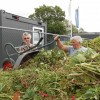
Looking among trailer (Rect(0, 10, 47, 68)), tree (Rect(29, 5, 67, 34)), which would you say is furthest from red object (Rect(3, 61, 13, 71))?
tree (Rect(29, 5, 67, 34))

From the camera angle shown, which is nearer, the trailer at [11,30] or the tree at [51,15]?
the trailer at [11,30]

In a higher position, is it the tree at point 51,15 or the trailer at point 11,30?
the tree at point 51,15

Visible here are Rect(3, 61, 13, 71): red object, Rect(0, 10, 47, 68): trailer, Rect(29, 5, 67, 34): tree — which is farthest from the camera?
Rect(29, 5, 67, 34): tree

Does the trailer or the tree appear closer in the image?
the trailer

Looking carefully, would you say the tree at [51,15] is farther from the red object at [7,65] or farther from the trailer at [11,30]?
the red object at [7,65]

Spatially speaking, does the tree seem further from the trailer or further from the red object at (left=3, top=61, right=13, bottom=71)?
the red object at (left=3, top=61, right=13, bottom=71)

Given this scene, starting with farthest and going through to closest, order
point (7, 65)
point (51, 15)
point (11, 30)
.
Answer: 1. point (51, 15)
2. point (11, 30)
3. point (7, 65)

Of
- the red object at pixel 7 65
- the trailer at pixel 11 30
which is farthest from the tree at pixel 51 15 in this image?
the red object at pixel 7 65

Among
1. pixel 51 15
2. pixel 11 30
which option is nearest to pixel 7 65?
pixel 11 30

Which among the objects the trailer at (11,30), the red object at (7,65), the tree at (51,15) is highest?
the tree at (51,15)

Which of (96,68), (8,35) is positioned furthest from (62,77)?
(8,35)

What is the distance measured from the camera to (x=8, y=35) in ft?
26.4

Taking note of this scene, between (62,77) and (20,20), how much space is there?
22.2 ft

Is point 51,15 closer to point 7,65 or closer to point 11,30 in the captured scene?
point 11,30
